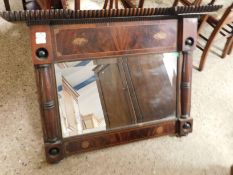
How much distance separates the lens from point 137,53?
50.2 inches

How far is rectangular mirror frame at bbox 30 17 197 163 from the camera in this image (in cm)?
112

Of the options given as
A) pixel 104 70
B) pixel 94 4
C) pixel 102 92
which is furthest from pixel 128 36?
pixel 94 4

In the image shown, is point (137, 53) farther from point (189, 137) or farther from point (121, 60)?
point (189, 137)

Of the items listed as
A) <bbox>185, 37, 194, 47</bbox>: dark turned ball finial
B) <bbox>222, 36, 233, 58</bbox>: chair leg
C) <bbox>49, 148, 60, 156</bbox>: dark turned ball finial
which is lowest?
<bbox>49, 148, 60, 156</bbox>: dark turned ball finial

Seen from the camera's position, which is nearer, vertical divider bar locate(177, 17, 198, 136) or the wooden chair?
vertical divider bar locate(177, 17, 198, 136)

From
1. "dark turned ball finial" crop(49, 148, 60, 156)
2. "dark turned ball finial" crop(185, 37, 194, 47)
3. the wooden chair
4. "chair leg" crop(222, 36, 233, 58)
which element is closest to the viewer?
"dark turned ball finial" crop(49, 148, 60, 156)

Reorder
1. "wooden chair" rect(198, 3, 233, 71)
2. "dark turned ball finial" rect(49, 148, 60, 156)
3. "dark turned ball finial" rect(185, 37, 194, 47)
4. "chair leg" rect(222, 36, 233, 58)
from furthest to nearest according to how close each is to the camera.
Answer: "chair leg" rect(222, 36, 233, 58)
"wooden chair" rect(198, 3, 233, 71)
"dark turned ball finial" rect(185, 37, 194, 47)
"dark turned ball finial" rect(49, 148, 60, 156)

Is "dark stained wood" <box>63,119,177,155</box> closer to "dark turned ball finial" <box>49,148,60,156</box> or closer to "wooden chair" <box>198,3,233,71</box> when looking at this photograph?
"dark turned ball finial" <box>49,148,60,156</box>

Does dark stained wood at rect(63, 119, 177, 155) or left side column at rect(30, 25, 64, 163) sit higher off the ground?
left side column at rect(30, 25, 64, 163)

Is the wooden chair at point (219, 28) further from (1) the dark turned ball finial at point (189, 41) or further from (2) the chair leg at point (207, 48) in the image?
(1) the dark turned ball finial at point (189, 41)

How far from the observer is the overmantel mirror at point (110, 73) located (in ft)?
3.69

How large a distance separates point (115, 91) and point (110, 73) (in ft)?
0.34

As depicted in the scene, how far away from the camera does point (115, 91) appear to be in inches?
52.9

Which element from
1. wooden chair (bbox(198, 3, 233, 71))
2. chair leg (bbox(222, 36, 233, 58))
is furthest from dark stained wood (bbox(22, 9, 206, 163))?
chair leg (bbox(222, 36, 233, 58))
